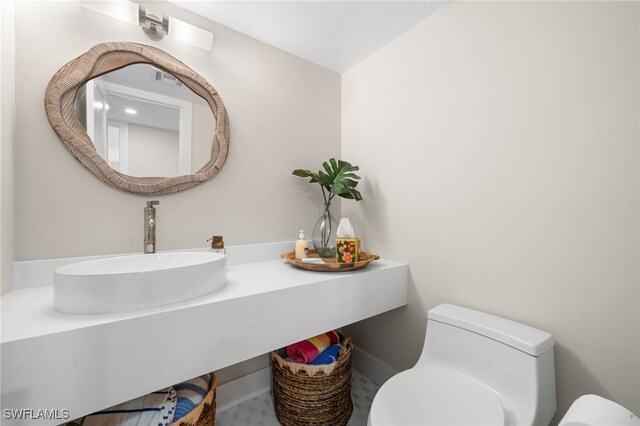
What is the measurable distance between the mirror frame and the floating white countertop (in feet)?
1.71

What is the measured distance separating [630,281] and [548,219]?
0.91ft

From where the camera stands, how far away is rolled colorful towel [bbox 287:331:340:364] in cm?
137

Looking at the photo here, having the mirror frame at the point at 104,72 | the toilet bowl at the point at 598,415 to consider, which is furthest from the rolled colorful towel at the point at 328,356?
the mirror frame at the point at 104,72

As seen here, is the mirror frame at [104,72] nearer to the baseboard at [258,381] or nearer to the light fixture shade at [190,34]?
the light fixture shade at [190,34]

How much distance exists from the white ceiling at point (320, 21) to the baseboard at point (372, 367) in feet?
6.46

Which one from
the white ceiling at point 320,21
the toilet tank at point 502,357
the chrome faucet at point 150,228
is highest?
the white ceiling at point 320,21

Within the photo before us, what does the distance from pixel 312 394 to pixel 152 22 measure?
6.24ft

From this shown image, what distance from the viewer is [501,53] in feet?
3.68

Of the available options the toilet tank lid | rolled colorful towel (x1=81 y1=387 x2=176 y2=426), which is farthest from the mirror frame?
the toilet tank lid

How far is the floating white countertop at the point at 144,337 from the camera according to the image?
663mm

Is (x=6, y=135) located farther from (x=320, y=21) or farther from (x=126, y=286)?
(x=320, y=21)

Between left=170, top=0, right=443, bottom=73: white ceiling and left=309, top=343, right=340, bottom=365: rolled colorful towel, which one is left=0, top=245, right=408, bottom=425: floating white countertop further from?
left=170, top=0, right=443, bottom=73: white ceiling

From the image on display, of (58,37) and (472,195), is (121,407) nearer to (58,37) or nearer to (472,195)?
(58,37)

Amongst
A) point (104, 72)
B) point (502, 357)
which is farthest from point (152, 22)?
point (502, 357)
